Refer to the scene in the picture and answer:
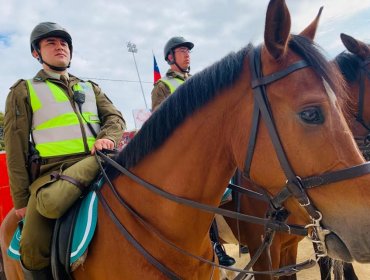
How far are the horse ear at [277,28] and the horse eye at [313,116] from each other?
0.39 meters

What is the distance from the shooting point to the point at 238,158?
1869 mm

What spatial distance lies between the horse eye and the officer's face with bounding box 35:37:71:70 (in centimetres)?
246

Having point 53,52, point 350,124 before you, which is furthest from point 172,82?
point 350,124

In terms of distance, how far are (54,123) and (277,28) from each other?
2.06 meters

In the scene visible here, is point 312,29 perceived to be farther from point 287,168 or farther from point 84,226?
point 84,226

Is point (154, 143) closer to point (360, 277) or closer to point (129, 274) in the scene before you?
point (129, 274)

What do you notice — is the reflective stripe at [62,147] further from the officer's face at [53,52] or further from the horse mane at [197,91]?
the officer's face at [53,52]

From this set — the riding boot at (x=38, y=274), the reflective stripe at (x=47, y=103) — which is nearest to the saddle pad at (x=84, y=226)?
the riding boot at (x=38, y=274)

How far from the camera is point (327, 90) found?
1.63 m

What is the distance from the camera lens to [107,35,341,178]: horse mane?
68.4 inches

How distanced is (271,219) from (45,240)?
1.75m

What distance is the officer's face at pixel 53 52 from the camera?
9.97 ft

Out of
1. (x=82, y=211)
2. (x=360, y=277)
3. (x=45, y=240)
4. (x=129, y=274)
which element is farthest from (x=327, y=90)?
(x=360, y=277)

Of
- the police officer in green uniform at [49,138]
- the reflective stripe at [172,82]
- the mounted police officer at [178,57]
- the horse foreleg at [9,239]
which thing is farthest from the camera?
the mounted police officer at [178,57]
